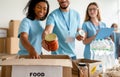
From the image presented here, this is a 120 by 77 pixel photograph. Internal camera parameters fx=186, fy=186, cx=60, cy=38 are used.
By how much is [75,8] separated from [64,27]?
2327 mm

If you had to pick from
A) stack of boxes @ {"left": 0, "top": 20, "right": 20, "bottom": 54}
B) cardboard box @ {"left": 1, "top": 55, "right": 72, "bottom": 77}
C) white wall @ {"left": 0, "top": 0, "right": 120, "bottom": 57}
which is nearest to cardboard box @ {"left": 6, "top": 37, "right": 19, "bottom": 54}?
stack of boxes @ {"left": 0, "top": 20, "right": 20, "bottom": 54}

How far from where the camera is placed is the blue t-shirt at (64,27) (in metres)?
1.57

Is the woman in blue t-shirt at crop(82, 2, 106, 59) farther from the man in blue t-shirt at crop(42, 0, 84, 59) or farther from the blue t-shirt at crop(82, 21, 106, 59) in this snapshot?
the man in blue t-shirt at crop(42, 0, 84, 59)

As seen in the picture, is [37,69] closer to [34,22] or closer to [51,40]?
[51,40]

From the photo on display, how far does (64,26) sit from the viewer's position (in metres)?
1.62

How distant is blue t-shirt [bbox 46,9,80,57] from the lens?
1573mm

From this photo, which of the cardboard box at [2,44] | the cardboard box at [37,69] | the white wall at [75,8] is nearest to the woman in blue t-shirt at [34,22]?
the cardboard box at [37,69]

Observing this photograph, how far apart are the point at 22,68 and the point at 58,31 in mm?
898

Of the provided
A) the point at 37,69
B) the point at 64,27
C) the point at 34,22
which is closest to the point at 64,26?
the point at 64,27

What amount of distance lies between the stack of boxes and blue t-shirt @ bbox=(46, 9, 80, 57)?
1.59 m

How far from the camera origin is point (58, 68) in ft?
2.41

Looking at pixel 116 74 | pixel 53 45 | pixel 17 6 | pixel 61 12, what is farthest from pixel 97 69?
pixel 17 6

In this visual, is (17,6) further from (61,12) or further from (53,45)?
(53,45)

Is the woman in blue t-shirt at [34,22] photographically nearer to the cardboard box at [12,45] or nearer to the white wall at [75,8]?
the cardboard box at [12,45]
